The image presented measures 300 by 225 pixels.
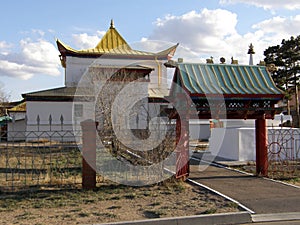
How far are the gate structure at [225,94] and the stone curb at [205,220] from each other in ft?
10.8

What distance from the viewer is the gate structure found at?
10.4 meters

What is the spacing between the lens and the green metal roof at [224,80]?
1052 centimetres

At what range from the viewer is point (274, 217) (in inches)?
281

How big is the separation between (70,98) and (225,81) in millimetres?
18543

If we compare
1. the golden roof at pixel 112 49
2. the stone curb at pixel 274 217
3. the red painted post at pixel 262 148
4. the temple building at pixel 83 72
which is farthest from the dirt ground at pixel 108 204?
the golden roof at pixel 112 49

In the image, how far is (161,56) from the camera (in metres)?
32.5

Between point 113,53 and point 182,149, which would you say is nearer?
point 182,149

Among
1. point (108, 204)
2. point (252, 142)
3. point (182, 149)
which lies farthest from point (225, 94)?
point (252, 142)

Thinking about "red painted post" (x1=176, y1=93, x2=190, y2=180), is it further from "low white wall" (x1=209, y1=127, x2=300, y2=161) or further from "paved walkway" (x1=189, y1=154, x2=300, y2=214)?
"low white wall" (x1=209, y1=127, x2=300, y2=161)

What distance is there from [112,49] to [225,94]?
25.3 meters

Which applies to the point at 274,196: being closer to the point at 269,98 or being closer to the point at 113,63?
the point at 269,98

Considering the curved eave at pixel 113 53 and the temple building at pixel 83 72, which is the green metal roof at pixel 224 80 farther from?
the curved eave at pixel 113 53

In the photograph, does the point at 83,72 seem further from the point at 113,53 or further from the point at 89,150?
the point at 89,150

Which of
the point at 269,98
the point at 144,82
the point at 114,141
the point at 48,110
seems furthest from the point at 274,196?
the point at 48,110
